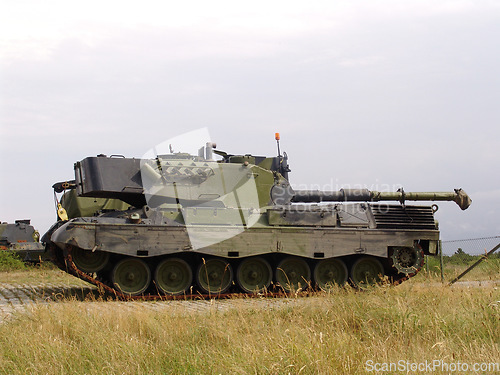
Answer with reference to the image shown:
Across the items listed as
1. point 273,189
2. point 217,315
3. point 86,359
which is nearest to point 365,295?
point 217,315

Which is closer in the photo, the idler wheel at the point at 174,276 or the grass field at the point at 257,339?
the grass field at the point at 257,339

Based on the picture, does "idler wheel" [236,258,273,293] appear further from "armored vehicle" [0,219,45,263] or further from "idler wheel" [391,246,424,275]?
"armored vehicle" [0,219,45,263]

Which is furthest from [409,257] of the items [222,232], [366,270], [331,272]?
[222,232]

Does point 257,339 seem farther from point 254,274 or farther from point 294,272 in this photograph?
point 294,272

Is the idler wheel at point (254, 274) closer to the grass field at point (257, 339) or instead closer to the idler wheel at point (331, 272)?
the idler wheel at point (331, 272)

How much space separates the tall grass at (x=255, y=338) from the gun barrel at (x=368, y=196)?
6027 mm

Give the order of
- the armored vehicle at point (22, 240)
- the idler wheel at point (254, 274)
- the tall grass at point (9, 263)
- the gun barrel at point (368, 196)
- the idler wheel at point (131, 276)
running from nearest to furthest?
the idler wheel at point (131, 276) < the idler wheel at point (254, 274) < the gun barrel at point (368, 196) < the tall grass at point (9, 263) < the armored vehicle at point (22, 240)

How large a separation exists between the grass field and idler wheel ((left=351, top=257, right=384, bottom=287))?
520 centimetres

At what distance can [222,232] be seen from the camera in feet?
41.7

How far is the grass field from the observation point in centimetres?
547

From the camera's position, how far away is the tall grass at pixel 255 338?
216 inches

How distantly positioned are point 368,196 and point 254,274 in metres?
3.74

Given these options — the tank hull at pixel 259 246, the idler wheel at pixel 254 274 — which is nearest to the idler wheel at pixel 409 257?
the tank hull at pixel 259 246

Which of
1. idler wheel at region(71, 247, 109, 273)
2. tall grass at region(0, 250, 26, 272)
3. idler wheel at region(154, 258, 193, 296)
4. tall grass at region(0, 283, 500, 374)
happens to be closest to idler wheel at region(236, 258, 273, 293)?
idler wheel at region(154, 258, 193, 296)
